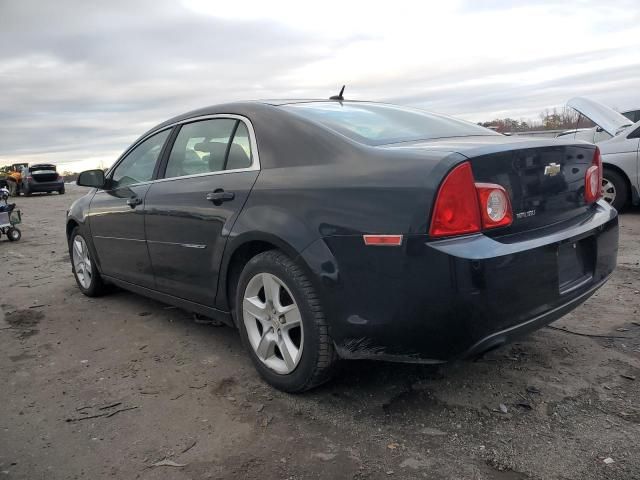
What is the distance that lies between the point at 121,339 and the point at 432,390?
2.35 meters

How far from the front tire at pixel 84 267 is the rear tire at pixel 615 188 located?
6.75 meters

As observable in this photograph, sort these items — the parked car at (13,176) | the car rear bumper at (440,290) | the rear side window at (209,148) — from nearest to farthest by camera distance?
the car rear bumper at (440,290) < the rear side window at (209,148) < the parked car at (13,176)

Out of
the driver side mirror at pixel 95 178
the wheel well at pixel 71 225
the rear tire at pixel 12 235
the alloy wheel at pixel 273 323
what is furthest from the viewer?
the rear tire at pixel 12 235

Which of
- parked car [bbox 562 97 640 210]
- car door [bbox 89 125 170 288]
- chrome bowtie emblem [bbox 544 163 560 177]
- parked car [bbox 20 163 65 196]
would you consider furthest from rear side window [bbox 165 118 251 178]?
parked car [bbox 20 163 65 196]

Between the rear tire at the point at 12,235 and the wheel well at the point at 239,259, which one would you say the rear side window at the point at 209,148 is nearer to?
the wheel well at the point at 239,259

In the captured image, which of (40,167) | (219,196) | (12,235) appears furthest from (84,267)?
(40,167)

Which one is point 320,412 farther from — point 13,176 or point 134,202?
point 13,176

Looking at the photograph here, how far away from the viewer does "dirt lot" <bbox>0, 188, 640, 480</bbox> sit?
7.78 feet

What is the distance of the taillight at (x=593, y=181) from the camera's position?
300 cm

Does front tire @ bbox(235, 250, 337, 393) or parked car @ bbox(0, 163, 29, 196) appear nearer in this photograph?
front tire @ bbox(235, 250, 337, 393)

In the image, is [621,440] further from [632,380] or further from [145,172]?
[145,172]

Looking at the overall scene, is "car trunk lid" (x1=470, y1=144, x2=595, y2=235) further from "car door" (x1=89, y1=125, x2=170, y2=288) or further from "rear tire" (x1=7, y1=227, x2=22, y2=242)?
"rear tire" (x1=7, y1=227, x2=22, y2=242)

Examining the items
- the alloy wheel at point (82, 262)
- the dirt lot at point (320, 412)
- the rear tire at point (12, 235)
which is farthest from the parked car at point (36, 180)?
the dirt lot at point (320, 412)

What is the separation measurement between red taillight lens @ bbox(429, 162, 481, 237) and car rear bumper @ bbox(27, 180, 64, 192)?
87.7 ft
